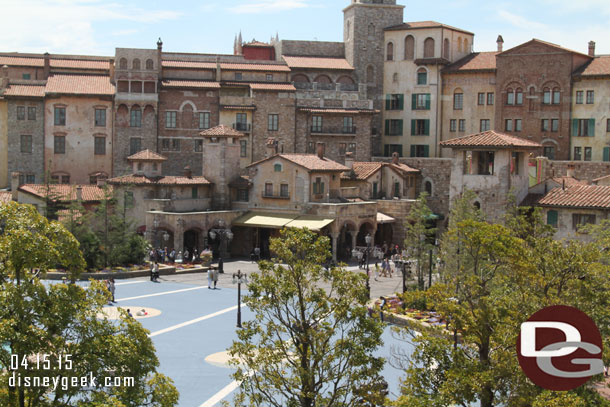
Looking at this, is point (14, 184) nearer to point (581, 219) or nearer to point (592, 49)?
point (581, 219)

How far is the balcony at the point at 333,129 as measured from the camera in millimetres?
69750

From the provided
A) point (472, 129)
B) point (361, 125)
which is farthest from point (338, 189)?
point (472, 129)

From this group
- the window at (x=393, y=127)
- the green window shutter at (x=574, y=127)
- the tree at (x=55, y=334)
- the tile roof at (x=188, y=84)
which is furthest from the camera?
the window at (x=393, y=127)

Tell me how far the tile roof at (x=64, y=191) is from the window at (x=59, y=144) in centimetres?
776

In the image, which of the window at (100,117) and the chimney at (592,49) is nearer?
the window at (100,117)

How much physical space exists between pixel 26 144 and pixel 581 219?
42566 millimetres

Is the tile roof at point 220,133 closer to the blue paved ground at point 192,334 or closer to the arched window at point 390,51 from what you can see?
the blue paved ground at point 192,334

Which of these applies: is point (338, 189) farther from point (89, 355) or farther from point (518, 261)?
point (89, 355)

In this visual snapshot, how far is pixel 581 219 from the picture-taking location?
44.5 m

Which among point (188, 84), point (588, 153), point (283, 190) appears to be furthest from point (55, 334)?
point (588, 153)

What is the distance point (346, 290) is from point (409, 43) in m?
58.6

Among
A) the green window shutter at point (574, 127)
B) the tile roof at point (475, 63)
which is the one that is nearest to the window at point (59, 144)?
the tile roof at point (475, 63)

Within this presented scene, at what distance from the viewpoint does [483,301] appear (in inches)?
773

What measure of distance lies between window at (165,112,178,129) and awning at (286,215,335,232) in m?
17.9
